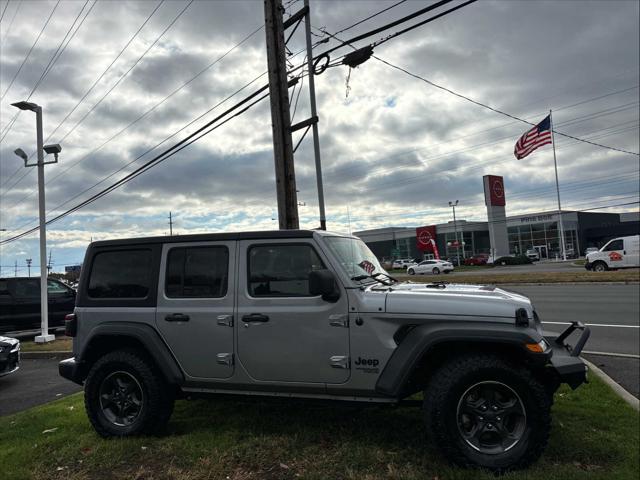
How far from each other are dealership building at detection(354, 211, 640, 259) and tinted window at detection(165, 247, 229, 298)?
61.1m

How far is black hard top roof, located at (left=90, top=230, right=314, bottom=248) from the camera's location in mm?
4211

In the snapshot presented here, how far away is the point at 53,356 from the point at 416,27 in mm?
9939

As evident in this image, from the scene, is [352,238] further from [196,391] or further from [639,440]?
[639,440]

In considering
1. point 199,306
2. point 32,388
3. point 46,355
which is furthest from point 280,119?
point 46,355

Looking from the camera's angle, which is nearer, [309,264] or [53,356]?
[309,264]

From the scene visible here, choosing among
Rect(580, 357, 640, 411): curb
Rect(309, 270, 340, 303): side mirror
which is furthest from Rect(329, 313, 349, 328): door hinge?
Rect(580, 357, 640, 411): curb

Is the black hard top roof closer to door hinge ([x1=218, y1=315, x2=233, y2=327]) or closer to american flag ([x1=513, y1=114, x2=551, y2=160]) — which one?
door hinge ([x1=218, y1=315, x2=233, y2=327])

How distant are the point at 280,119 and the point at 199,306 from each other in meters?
4.15

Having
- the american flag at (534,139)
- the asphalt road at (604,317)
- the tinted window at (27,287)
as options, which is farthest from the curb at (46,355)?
the american flag at (534,139)

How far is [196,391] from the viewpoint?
4.36 metres

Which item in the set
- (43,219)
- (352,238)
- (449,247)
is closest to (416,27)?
(352,238)

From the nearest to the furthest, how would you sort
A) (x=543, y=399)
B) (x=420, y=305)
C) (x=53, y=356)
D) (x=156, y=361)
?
1. (x=543, y=399)
2. (x=420, y=305)
3. (x=156, y=361)
4. (x=53, y=356)

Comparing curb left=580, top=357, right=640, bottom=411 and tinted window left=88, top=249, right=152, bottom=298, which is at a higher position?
tinted window left=88, top=249, right=152, bottom=298

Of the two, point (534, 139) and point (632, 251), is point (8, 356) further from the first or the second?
point (534, 139)
